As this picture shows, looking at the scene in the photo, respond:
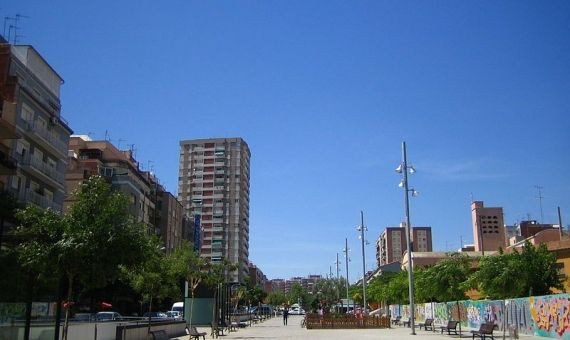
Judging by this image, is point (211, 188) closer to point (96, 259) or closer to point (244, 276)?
point (244, 276)

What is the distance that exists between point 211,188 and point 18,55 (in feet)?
369

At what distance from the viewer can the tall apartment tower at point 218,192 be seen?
15388 centimetres

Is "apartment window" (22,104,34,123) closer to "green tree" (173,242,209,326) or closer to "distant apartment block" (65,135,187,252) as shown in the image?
"distant apartment block" (65,135,187,252)

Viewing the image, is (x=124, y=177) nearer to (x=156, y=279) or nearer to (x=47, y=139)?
(x=47, y=139)

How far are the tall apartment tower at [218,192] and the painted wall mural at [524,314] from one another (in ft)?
343

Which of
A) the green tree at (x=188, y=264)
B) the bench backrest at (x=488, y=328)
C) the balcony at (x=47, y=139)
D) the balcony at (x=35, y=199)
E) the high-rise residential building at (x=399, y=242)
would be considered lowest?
the bench backrest at (x=488, y=328)

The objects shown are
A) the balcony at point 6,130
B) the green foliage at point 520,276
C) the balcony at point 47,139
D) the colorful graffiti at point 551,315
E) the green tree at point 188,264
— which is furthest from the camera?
the balcony at point 47,139

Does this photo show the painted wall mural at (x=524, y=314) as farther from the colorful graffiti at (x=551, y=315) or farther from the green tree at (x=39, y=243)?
the green tree at (x=39, y=243)

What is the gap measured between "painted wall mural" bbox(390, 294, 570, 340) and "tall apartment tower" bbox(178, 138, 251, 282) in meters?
105

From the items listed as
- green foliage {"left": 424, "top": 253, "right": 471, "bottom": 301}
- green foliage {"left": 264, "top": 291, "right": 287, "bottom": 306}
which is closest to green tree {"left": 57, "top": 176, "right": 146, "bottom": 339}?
green foliage {"left": 424, "top": 253, "right": 471, "bottom": 301}

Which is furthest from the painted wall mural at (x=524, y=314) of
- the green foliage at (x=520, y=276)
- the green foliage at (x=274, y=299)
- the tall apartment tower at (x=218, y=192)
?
the green foliage at (x=274, y=299)

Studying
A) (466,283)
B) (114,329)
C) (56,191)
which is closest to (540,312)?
(466,283)

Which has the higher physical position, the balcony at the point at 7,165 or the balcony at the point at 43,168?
the balcony at the point at 43,168

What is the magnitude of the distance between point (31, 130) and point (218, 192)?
111454 mm
